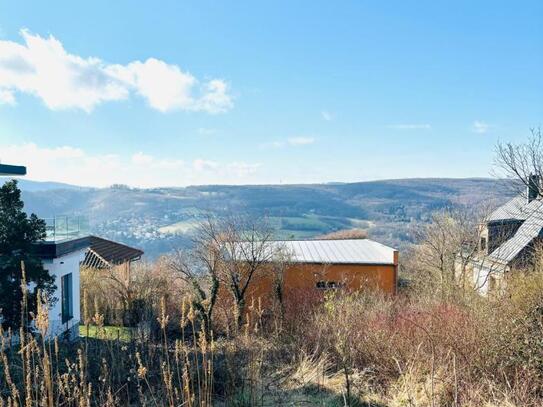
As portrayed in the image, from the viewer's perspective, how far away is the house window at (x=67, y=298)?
13.4m

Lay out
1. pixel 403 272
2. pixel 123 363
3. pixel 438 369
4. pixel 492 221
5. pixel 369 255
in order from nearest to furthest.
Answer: pixel 438 369
pixel 123 363
pixel 369 255
pixel 492 221
pixel 403 272

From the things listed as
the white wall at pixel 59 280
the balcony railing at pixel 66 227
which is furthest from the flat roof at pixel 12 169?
the white wall at pixel 59 280

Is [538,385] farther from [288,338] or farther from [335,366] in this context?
[288,338]

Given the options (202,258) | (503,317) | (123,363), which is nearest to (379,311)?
(503,317)

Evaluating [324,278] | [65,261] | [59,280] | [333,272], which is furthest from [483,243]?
[59,280]

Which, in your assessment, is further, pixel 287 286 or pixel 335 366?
pixel 287 286

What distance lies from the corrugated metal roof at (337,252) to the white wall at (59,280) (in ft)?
25.5

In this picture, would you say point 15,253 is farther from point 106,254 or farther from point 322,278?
point 106,254

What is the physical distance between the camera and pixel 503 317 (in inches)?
234

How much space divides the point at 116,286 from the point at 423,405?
14929 mm

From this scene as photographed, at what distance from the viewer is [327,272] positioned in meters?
19.2

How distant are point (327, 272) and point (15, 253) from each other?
13.1 m

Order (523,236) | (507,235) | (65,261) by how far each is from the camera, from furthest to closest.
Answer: (507,235) < (523,236) < (65,261)

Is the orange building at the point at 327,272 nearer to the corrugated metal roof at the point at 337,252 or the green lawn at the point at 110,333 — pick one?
the corrugated metal roof at the point at 337,252
